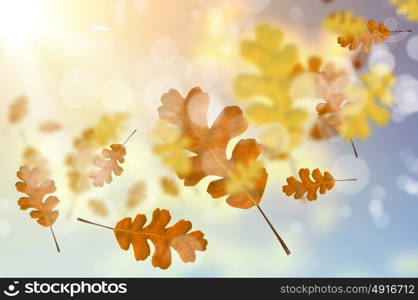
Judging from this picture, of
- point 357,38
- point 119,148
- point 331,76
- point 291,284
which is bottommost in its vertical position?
point 291,284

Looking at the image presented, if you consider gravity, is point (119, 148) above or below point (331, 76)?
below

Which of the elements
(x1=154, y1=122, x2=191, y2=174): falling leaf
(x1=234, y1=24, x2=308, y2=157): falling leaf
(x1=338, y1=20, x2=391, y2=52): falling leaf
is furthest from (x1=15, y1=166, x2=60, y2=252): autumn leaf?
(x1=338, y1=20, x2=391, y2=52): falling leaf

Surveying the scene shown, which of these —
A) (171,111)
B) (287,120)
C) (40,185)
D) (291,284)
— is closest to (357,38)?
(287,120)

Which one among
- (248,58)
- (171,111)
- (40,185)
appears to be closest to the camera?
(248,58)

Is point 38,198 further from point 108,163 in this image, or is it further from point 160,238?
point 160,238

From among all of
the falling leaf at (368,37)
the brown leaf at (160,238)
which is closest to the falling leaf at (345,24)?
the falling leaf at (368,37)

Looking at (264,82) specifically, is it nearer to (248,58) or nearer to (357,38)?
(248,58)

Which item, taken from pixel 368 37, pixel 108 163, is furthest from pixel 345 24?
pixel 108 163

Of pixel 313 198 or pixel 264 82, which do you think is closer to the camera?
pixel 264 82
